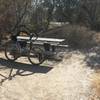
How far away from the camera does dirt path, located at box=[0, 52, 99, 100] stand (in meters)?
5.96

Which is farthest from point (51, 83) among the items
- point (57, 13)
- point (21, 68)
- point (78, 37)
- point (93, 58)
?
point (57, 13)

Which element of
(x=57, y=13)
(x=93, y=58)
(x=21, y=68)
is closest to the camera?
(x=21, y=68)

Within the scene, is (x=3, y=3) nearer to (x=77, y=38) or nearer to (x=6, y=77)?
(x=77, y=38)

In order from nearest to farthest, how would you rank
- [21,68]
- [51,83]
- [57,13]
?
[51,83] < [21,68] < [57,13]

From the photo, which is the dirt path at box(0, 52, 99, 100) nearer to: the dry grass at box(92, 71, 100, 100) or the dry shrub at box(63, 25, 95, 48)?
the dry grass at box(92, 71, 100, 100)

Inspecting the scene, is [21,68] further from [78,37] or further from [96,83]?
[78,37]

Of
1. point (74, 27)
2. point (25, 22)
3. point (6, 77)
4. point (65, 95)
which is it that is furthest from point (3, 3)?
point (65, 95)

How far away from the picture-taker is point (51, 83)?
6734 millimetres

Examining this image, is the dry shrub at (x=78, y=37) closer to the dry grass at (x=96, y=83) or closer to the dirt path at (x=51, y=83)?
the dirt path at (x=51, y=83)

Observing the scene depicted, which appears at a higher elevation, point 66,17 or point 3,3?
point 3,3

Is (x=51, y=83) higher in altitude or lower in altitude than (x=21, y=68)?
higher

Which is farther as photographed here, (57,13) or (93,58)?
(57,13)

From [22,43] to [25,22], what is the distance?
486cm

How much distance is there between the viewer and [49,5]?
15055mm
